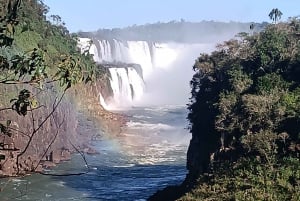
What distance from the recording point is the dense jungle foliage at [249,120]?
682 inches

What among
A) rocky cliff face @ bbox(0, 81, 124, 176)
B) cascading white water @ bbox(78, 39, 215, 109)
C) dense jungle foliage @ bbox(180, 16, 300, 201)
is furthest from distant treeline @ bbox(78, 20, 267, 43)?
dense jungle foliage @ bbox(180, 16, 300, 201)

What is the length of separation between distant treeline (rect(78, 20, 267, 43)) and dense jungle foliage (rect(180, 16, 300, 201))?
63534mm

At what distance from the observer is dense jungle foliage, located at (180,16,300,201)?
56.8 feet

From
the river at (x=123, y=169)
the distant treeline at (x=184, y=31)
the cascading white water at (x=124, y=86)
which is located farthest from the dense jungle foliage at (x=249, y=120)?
the distant treeline at (x=184, y=31)

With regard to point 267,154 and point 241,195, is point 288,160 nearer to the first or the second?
point 267,154

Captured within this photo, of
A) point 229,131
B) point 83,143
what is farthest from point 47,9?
point 229,131

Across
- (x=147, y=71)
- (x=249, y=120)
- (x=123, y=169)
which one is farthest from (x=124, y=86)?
(x=249, y=120)

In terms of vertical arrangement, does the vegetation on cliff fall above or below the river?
above

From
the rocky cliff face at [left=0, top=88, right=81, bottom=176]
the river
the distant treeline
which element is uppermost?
the distant treeline

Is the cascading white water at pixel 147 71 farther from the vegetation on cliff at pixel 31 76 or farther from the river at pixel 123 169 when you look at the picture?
the river at pixel 123 169

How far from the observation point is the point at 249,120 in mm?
21500

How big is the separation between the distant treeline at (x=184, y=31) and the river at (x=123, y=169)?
4914 cm

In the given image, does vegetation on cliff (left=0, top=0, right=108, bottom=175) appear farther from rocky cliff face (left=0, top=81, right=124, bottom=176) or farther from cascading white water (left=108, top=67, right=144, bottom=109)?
cascading white water (left=108, top=67, right=144, bottom=109)

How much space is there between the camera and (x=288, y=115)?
2111 centimetres
